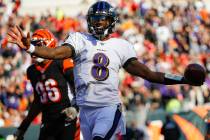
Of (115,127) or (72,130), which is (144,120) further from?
(115,127)

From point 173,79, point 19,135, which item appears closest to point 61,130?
point 19,135

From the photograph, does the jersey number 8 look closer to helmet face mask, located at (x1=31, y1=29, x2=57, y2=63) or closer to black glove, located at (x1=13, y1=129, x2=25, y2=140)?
helmet face mask, located at (x1=31, y1=29, x2=57, y2=63)

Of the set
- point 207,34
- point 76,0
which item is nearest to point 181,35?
point 207,34

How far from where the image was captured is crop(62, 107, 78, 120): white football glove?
25.5 ft

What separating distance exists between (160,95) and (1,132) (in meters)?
5.27

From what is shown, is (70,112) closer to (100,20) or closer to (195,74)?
(100,20)

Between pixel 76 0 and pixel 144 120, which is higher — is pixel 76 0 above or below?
above

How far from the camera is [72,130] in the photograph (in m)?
8.07

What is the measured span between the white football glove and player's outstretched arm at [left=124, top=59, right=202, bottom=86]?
3.71 ft

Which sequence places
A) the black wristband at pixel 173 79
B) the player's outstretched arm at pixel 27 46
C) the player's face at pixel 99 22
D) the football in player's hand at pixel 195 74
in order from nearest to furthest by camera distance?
the player's outstretched arm at pixel 27 46 → the football in player's hand at pixel 195 74 → the black wristband at pixel 173 79 → the player's face at pixel 99 22

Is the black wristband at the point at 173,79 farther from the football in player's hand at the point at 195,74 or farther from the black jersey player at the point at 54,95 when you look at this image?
the black jersey player at the point at 54,95

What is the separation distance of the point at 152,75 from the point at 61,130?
66.7 inches

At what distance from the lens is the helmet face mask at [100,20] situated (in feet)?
22.3

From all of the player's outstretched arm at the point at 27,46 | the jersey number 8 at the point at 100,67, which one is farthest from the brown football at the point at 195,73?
the player's outstretched arm at the point at 27,46
